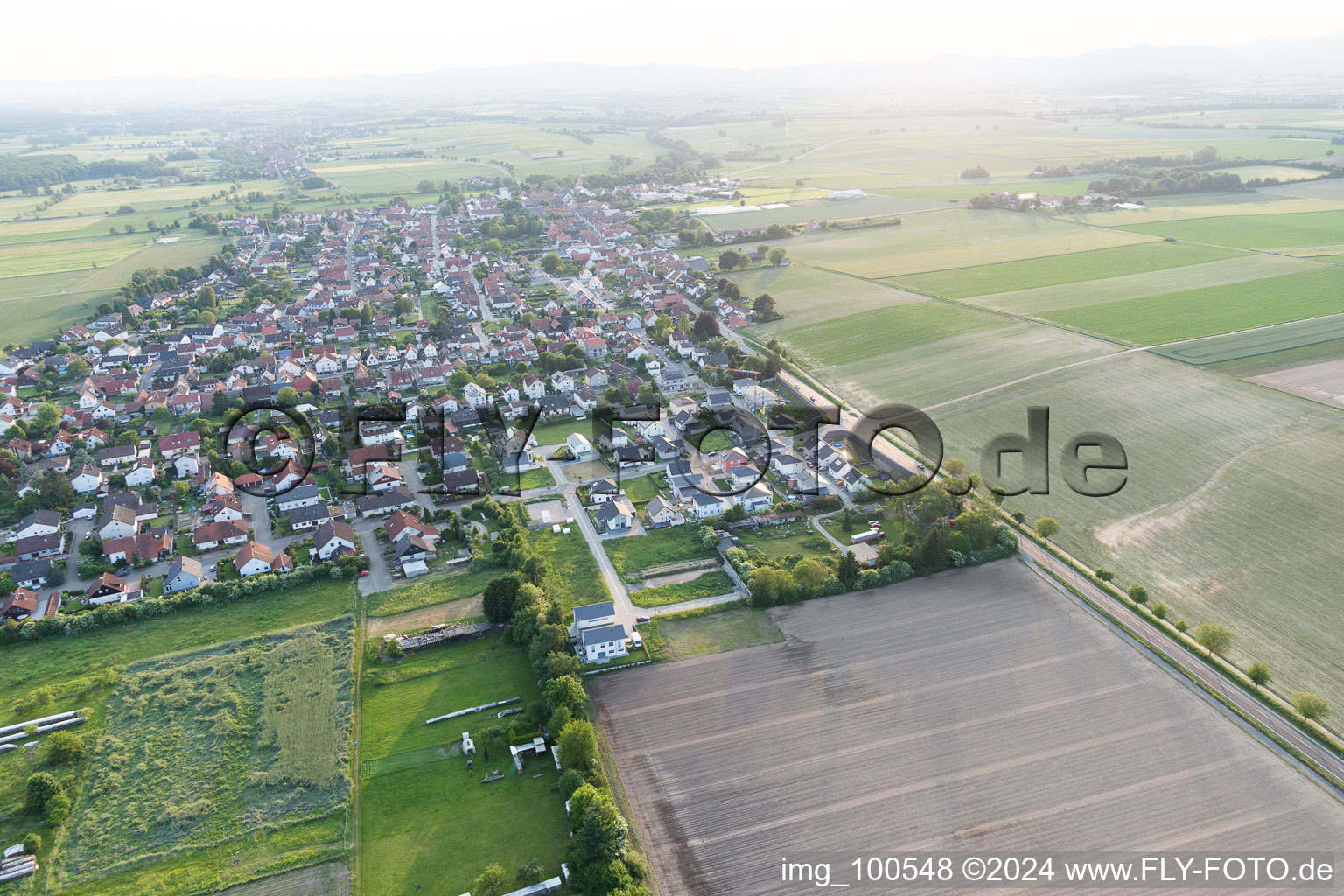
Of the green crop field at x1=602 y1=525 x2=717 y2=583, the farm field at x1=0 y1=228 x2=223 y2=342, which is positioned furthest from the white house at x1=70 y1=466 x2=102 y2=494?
the farm field at x1=0 y1=228 x2=223 y2=342

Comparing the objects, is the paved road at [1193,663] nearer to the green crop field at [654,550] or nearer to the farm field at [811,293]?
the green crop field at [654,550]

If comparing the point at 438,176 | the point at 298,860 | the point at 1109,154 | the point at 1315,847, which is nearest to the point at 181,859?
the point at 298,860

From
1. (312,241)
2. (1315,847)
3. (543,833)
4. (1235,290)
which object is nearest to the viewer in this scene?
(1315,847)

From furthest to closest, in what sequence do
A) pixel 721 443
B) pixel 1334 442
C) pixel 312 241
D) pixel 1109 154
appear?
pixel 1109 154 < pixel 312 241 < pixel 721 443 < pixel 1334 442

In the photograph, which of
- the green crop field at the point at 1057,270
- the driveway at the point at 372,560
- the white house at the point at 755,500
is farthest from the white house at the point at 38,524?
the green crop field at the point at 1057,270

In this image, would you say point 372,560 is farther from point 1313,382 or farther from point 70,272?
point 70,272

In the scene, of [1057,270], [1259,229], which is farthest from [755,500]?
[1259,229]

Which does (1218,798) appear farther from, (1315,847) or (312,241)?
(312,241)
